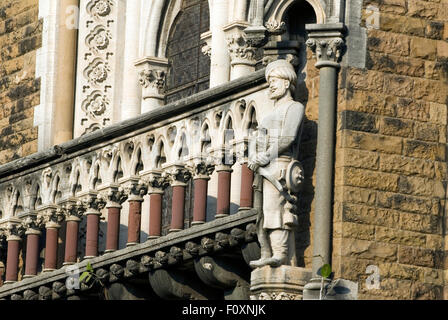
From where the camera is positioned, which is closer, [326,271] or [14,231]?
[326,271]

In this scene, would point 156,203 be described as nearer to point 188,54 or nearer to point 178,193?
point 178,193

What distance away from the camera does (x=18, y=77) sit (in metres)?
26.5

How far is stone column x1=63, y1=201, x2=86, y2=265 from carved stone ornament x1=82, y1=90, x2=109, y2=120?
248 cm

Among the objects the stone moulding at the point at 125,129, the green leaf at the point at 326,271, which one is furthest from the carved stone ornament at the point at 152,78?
the green leaf at the point at 326,271

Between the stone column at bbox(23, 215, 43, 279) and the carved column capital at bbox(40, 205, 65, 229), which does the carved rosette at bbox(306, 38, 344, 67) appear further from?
the stone column at bbox(23, 215, 43, 279)

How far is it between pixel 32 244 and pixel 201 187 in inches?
121

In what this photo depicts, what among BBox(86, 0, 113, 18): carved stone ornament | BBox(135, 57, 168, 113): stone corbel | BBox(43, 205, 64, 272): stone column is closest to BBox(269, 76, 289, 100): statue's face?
BBox(43, 205, 64, 272): stone column

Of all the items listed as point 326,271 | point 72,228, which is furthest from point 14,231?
point 326,271

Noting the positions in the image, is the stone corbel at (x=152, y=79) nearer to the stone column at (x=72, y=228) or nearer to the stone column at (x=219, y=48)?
the stone column at (x=219, y=48)

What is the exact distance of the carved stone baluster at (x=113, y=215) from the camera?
74.5 ft

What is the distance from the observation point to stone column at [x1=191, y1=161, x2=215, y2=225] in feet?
70.6

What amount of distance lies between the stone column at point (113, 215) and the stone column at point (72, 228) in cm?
61
